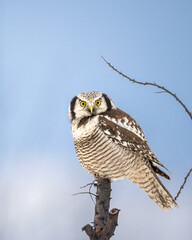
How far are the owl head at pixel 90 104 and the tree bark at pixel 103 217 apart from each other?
80 cm

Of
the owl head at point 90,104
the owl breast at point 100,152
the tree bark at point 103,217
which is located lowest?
the tree bark at point 103,217

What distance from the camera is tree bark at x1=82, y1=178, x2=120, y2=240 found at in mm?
3244

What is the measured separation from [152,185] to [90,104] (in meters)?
1.29

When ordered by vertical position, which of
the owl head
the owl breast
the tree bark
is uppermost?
the owl head

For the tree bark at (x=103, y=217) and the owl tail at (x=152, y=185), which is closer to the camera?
the tree bark at (x=103, y=217)

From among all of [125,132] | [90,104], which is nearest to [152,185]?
[125,132]

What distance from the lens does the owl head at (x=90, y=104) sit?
3.71 m

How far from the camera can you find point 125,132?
12.4 feet

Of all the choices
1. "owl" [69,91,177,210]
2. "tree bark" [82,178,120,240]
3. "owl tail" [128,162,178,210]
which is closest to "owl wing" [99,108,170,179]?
"owl" [69,91,177,210]

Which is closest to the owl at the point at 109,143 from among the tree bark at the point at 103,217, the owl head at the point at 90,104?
the owl head at the point at 90,104

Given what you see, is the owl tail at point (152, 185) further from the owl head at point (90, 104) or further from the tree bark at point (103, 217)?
the owl head at point (90, 104)

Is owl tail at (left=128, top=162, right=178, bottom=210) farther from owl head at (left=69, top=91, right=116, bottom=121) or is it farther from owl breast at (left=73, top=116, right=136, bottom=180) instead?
owl head at (left=69, top=91, right=116, bottom=121)

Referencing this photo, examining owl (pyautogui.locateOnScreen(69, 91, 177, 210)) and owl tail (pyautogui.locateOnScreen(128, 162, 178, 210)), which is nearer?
owl (pyautogui.locateOnScreen(69, 91, 177, 210))

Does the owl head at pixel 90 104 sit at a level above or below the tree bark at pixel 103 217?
above
